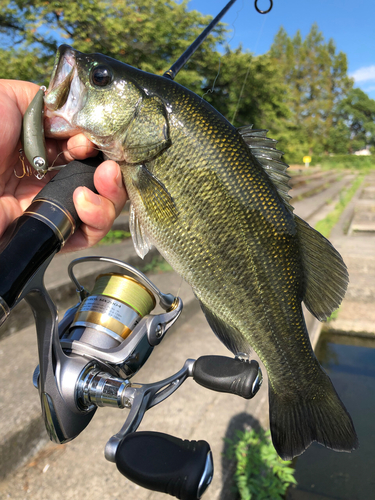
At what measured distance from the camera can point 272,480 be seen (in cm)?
233

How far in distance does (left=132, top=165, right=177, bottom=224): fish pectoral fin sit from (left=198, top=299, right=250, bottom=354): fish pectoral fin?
0.38 meters

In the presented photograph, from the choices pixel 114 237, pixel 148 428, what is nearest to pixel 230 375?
pixel 148 428

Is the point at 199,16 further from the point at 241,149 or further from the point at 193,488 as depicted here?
the point at 193,488

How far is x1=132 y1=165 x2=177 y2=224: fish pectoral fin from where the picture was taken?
123cm

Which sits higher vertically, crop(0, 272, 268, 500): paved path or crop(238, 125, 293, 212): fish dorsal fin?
crop(238, 125, 293, 212): fish dorsal fin

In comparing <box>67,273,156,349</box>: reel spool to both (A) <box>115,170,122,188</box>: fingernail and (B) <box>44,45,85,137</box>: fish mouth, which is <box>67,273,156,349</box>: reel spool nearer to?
(A) <box>115,170,122,188</box>: fingernail

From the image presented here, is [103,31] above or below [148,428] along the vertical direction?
above

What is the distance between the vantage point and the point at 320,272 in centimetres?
134

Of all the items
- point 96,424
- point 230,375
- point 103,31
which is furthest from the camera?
point 103,31

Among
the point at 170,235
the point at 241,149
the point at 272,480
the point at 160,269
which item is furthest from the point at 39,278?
the point at 160,269

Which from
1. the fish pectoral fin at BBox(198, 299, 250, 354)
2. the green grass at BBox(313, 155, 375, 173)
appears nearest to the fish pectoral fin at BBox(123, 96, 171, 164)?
the fish pectoral fin at BBox(198, 299, 250, 354)

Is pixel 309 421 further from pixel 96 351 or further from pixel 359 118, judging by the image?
pixel 359 118

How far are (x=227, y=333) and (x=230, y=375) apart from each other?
0.60ft

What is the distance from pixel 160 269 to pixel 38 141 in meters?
3.97
